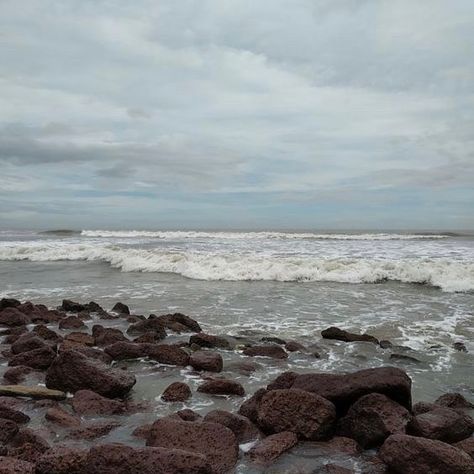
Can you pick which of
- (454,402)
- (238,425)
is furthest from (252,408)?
(454,402)

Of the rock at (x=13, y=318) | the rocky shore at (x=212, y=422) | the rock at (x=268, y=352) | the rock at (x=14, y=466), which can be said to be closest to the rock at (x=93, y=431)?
the rocky shore at (x=212, y=422)

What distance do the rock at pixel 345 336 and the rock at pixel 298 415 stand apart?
387cm

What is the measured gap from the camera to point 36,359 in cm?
634

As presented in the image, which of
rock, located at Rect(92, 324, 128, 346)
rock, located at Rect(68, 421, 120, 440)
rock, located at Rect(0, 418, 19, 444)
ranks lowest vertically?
rock, located at Rect(68, 421, 120, 440)

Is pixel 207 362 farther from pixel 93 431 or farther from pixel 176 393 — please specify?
pixel 93 431

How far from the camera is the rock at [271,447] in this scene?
3.90m

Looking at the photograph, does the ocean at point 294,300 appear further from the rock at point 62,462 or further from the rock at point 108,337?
the rock at point 108,337

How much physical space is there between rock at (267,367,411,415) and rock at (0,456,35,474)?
2.67 m

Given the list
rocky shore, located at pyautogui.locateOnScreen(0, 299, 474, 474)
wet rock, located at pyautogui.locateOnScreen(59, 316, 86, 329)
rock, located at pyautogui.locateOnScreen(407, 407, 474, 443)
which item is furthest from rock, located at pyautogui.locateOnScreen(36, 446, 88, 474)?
wet rock, located at pyautogui.locateOnScreen(59, 316, 86, 329)

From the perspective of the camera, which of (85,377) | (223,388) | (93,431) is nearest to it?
(93,431)

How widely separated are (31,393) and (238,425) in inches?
98.2

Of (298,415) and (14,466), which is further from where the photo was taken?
(298,415)

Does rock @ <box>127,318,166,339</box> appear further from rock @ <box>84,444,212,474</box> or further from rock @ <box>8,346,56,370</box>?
rock @ <box>84,444,212,474</box>

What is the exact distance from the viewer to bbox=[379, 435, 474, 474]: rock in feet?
11.4
